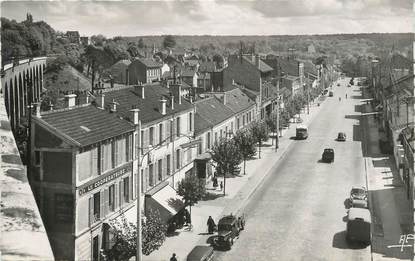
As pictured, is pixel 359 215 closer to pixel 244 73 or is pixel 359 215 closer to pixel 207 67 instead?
pixel 244 73

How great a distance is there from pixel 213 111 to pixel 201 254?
108ft

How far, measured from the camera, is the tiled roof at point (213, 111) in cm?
5634

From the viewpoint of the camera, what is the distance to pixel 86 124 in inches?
1240

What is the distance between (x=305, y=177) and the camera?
174 ft

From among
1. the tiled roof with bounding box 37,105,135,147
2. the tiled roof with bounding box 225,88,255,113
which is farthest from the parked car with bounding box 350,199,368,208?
the tiled roof with bounding box 225,88,255,113

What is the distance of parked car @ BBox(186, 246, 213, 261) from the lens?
1105 inches

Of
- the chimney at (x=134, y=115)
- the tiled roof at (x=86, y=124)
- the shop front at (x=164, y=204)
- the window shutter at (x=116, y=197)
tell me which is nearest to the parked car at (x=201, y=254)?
the window shutter at (x=116, y=197)

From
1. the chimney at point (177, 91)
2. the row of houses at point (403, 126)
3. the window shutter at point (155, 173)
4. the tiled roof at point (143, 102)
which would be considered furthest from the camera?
the chimney at point (177, 91)

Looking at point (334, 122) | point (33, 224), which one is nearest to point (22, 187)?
point (33, 224)

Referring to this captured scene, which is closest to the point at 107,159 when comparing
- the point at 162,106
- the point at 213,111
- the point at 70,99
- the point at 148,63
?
the point at 70,99

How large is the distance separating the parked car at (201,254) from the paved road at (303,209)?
2.39m

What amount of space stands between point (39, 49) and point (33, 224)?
108 m

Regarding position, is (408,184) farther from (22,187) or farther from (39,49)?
(39,49)

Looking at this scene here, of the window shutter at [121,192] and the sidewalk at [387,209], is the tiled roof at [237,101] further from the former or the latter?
the window shutter at [121,192]
